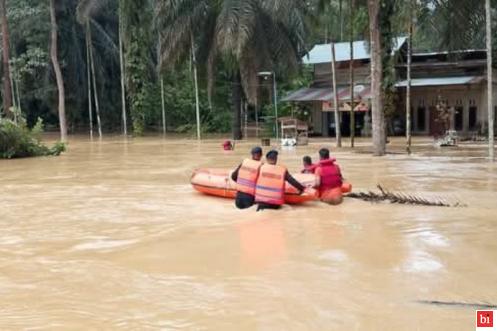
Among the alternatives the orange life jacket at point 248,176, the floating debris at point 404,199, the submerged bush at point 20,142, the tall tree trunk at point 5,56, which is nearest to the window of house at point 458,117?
the submerged bush at point 20,142

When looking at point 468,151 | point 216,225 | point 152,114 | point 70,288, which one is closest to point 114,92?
point 152,114

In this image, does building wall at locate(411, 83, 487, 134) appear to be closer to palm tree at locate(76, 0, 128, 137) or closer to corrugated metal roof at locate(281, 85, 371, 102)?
corrugated metal roof at locate(281, 85, 371, 102)

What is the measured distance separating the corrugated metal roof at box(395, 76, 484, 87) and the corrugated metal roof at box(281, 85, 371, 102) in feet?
6.04

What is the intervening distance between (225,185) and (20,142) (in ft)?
49.5

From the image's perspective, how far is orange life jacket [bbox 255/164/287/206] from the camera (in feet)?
36.8

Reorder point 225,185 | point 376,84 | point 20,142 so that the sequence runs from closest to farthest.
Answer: point 225,185
point 376,84
point 20,142

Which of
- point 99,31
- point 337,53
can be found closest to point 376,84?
point 337,53

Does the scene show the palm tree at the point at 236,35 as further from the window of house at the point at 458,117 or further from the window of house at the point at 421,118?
the window of house at the point at 458,117

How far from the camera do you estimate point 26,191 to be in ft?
49.1

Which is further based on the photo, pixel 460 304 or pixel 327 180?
pixel 327 180

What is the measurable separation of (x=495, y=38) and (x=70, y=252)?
3011cm

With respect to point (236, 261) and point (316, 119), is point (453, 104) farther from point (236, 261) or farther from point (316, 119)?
point (236, 261)

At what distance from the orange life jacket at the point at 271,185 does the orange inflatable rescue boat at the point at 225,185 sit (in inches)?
13.6

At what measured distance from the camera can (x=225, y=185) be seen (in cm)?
1287
